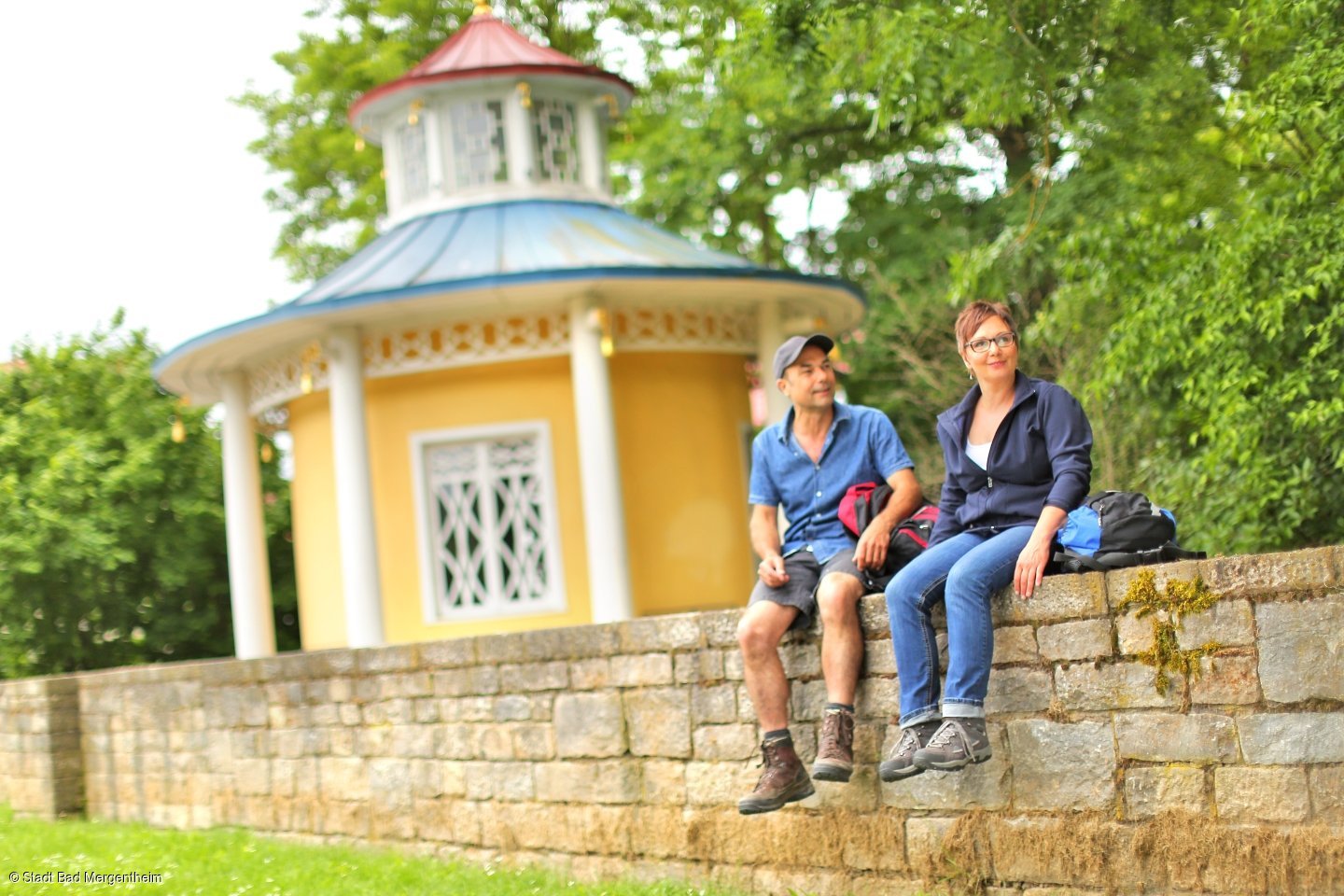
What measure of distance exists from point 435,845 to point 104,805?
4463 mm

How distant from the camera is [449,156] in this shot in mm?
14281

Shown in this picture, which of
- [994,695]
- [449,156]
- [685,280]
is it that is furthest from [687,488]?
[994,695]

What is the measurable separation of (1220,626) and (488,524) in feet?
26.4

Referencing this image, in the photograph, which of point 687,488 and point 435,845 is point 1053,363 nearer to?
point 687,488

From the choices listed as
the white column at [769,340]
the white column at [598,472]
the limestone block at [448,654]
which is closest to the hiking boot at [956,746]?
the limestone block at [448,654]

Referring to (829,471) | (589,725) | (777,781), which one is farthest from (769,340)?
(777,781)

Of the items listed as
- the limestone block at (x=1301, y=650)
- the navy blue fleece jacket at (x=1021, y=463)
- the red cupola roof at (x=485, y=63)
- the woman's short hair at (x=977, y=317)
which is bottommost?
the limestone block at (x=1301, y=650)

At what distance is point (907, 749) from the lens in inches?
220

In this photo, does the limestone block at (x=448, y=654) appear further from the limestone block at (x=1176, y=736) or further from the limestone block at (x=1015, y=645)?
the limestone block at (x=1176, y=736)

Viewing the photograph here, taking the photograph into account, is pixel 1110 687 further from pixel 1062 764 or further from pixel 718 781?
pixel 718 781

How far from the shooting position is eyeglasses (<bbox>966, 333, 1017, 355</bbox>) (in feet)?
18.5

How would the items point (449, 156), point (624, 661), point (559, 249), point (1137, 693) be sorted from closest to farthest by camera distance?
point (1137, 693) → point (624, 661) → point (559, 249) → point (449, 156)

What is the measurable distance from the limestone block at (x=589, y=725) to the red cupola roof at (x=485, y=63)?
7.85m

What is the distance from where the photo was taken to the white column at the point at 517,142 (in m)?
14.2
